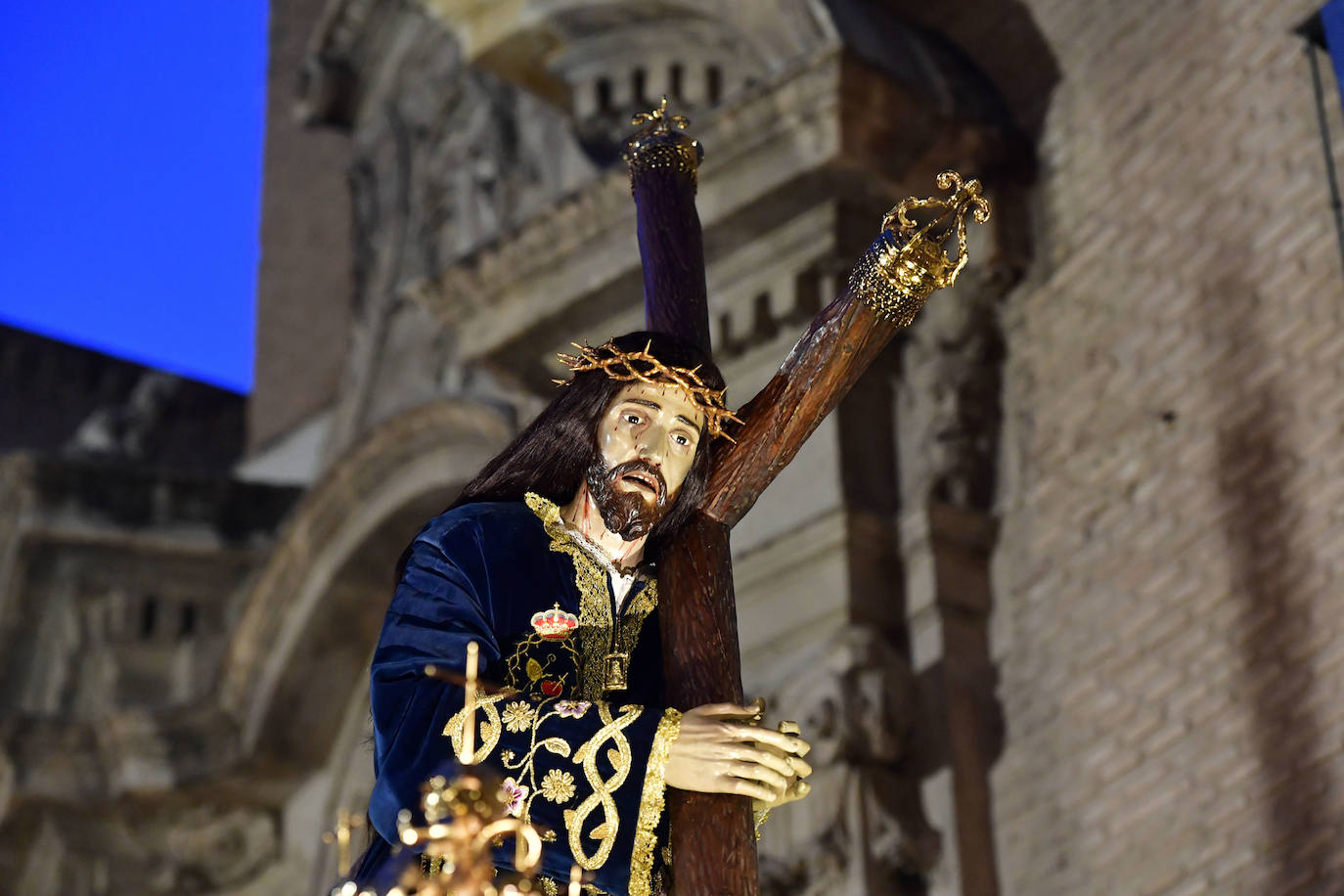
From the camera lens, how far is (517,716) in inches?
115

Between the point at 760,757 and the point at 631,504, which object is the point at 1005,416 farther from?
the point at 760,757

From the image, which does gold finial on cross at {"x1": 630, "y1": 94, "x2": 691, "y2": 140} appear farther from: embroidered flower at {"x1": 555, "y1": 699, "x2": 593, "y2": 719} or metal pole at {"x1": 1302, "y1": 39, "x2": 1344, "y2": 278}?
metal pole at {"x1": 1302, "y1": 39, "x2": 1344, "y2": 278}

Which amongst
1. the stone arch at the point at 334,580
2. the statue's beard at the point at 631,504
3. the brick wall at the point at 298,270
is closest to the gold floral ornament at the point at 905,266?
the statue's beard at the point at 631,504

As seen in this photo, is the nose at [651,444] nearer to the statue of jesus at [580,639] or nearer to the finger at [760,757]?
the statue of jesus at [580,639]

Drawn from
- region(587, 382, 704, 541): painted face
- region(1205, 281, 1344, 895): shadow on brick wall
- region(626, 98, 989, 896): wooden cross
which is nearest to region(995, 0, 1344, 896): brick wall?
region(1205, 281, 1344, 895): shadow on brick wall

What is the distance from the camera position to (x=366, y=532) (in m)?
8.22

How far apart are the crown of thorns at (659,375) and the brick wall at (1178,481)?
6.70 feet

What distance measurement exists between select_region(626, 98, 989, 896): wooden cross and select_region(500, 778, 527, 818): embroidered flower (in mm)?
186

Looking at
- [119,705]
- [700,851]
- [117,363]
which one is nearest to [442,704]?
[700,851]

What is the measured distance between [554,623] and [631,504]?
0.19 m

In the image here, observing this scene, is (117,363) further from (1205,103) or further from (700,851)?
(700,851)

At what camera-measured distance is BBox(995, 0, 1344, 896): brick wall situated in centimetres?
492

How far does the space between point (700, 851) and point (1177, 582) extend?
8.74 feet

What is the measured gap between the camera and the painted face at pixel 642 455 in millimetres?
3178
